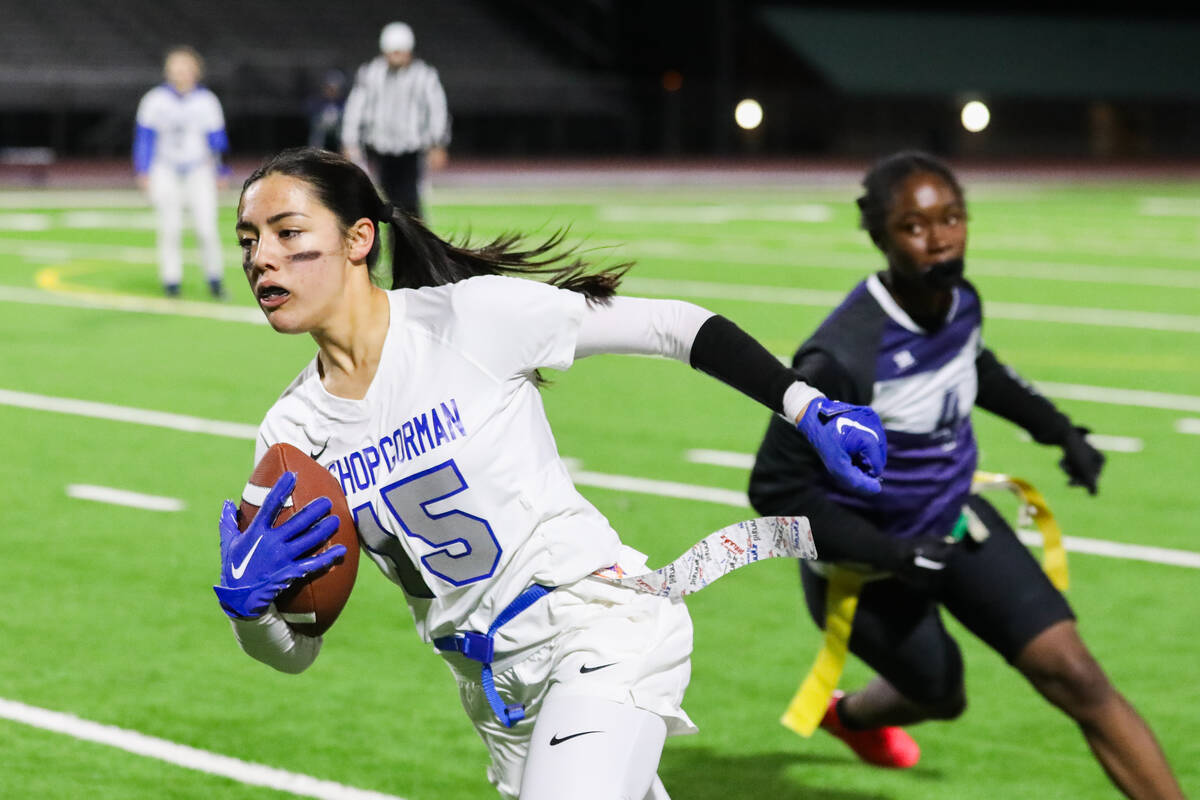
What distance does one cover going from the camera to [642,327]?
12.1ft

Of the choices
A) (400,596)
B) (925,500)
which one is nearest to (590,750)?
(925,500)

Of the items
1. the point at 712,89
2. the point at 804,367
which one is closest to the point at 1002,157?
the point at 712,89

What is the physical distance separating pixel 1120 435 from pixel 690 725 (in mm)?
7604

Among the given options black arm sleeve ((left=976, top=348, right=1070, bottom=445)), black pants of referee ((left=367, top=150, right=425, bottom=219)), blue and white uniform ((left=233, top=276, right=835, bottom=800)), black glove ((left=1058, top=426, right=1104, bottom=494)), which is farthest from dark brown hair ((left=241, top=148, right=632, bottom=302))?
black pants of referee ((left=367, top=150, right=425, bottom=219))

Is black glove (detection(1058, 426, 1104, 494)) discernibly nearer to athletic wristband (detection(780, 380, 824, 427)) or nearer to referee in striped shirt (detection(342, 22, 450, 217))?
athletic wristband (detection(780, 380, 824, 427))

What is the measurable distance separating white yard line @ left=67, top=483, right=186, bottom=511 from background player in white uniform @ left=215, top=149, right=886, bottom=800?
17.2 feet

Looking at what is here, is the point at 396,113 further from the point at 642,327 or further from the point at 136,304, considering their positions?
the point at 642,327

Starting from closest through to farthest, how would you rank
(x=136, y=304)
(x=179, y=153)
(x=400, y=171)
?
(x=136, y=304)
(x=179, y=153)
(x=400, y=171)

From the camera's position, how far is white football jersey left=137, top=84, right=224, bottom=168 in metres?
16.6

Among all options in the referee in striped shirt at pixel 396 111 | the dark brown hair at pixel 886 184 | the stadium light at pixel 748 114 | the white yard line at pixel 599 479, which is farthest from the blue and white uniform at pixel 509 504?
the stadium light at pixel 748 114

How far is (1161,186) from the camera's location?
1453 inches

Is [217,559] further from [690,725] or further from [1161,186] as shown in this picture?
[1161,186]

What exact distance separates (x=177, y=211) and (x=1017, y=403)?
1265 centimetres

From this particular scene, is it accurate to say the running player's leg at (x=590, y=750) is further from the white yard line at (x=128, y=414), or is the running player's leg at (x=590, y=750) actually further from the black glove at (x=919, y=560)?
the white yard line at (x=128, y=414)
